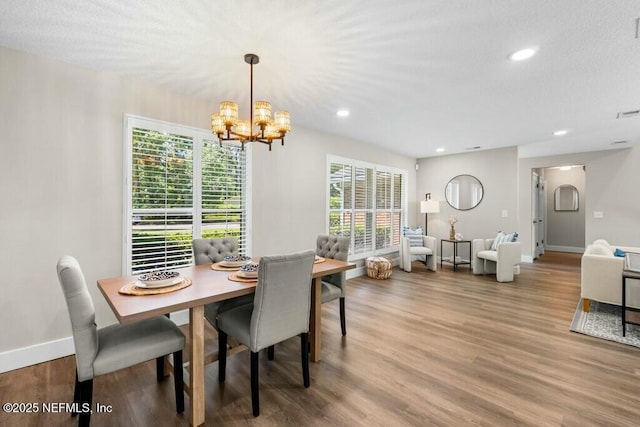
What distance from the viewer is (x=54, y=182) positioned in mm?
2529

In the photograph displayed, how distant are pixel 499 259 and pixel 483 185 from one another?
1894 mm

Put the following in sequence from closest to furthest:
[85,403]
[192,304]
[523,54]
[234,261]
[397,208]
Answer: [85,403]
[192,304]
[523,54]
[234,261]
[397,208]

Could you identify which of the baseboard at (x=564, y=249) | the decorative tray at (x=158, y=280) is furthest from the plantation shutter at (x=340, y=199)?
the baseboard at (x=564, y=249)

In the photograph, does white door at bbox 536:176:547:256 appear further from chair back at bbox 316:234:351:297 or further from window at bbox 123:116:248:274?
window at bbox 123:116:248:274

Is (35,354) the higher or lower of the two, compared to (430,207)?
lower

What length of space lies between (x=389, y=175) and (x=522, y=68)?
3.85m

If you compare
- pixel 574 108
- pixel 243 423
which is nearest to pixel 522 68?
pixel 574 108

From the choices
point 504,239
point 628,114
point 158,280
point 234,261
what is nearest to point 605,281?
point 504,239

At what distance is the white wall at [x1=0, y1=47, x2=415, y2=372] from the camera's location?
7.72 ft

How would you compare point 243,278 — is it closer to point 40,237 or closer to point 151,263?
point 151,263

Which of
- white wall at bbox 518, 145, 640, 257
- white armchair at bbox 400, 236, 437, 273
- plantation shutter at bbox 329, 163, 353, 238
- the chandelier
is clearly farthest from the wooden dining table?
white wall at bbox 518, 145, 640, 257

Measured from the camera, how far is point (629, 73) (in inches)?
106

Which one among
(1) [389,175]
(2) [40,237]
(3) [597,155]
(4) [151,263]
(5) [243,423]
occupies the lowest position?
(5) [243,423]

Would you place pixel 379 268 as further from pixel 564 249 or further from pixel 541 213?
pixel 564 249
